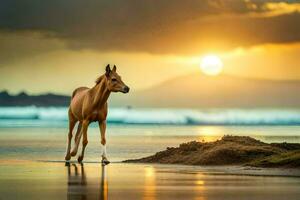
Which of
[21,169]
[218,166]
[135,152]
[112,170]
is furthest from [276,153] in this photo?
[135,152]

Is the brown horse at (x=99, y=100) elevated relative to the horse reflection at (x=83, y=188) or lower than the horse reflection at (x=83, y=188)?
elevated

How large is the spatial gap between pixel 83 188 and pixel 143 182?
2.16 meters

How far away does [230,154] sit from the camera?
101ft

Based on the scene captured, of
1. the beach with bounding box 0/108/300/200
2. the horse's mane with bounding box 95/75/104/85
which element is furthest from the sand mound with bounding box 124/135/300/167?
the horse's mane with bounding box 95/75/104/85

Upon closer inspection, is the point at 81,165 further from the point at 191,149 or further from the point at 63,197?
the point at 63,197

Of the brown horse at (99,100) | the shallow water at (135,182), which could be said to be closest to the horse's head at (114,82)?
the brown horse at (99,100)

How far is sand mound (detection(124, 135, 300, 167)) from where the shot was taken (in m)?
29.3

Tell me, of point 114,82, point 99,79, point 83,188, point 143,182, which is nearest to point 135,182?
point 143,182

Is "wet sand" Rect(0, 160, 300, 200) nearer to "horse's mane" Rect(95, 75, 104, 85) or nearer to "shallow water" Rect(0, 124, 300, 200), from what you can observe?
"shallow water" Rect(0, 124, 300, 200)

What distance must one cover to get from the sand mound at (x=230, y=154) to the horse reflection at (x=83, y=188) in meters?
4.27

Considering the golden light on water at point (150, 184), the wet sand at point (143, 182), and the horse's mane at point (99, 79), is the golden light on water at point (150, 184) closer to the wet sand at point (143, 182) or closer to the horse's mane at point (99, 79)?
the wet sand at point (143, 182)

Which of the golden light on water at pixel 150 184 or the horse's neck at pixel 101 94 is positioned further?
the horse's neck at pixel 101 94

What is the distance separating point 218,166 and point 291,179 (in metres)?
5.33

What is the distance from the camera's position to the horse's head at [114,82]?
1315 inches
